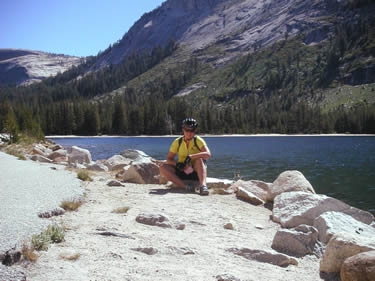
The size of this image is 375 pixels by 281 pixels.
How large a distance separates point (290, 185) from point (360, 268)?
6510mm

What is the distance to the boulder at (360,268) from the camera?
5.20 metres

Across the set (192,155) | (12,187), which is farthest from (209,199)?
(12,187)

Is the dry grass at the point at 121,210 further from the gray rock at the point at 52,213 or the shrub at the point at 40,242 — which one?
the shrub at the point at 40,242

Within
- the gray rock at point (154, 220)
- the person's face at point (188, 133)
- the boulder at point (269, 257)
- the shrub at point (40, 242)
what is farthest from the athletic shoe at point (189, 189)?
the shrub at point (40, 242)

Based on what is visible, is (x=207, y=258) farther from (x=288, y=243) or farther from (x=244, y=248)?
(x=288, y=243)

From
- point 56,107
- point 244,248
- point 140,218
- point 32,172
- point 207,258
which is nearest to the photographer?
point 207,258

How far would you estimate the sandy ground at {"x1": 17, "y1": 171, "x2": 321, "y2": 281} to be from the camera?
5.23m

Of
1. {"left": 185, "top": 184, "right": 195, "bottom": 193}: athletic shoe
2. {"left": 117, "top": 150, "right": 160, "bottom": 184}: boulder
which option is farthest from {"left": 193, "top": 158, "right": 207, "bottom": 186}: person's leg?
{"left": 117, "top": 150, "right": 160, "bottom": 184}: boulder

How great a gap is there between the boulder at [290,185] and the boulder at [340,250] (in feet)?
17.2

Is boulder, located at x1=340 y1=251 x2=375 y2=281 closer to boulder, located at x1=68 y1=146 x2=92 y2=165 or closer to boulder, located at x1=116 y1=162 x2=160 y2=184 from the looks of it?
boulder, located at x1=116 y1=162 x2=160 y2=184

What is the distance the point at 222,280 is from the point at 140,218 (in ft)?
10.8

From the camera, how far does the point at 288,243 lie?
7277 millimetres

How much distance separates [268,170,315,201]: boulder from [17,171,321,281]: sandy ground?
1748 mm

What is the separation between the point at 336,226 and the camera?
7.61 metres
